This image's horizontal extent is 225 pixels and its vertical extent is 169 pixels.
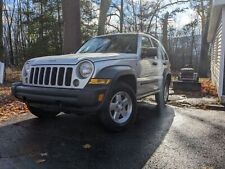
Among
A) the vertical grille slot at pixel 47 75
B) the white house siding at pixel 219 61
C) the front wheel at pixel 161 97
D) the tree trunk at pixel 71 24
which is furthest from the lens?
the tree trunk at pixel 71 24

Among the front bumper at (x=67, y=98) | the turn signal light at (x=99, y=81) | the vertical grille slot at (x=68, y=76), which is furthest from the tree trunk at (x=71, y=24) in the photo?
the turn signal light at (x=99, y=81)

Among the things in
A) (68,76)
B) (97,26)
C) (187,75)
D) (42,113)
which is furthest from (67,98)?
(97,26)

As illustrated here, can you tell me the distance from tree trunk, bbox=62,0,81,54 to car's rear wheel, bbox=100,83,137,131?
586 centimetres

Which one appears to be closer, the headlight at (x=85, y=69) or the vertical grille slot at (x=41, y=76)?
the headlight at (x=85, y=69)

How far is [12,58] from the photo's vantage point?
34781mm

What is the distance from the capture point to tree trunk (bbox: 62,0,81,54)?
11.5m

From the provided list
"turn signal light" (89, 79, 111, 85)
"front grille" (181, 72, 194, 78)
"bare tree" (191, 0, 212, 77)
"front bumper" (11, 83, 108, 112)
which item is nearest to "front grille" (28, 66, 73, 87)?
"front bumper" (11, 83, 108, 112)

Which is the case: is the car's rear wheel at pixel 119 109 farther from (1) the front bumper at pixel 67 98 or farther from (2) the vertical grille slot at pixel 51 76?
(2) the vertical grille slot at pixel 51 76

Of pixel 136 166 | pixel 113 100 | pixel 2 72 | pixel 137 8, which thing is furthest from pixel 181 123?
pixel 137 8

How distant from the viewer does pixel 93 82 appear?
5.32 metres

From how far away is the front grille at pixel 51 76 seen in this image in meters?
5.47

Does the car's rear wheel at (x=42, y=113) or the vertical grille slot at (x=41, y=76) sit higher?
the vertical grille slot at (x=41, y=76)

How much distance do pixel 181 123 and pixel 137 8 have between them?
30.0 metres

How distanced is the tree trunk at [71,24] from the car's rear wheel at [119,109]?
5863 millimetres
